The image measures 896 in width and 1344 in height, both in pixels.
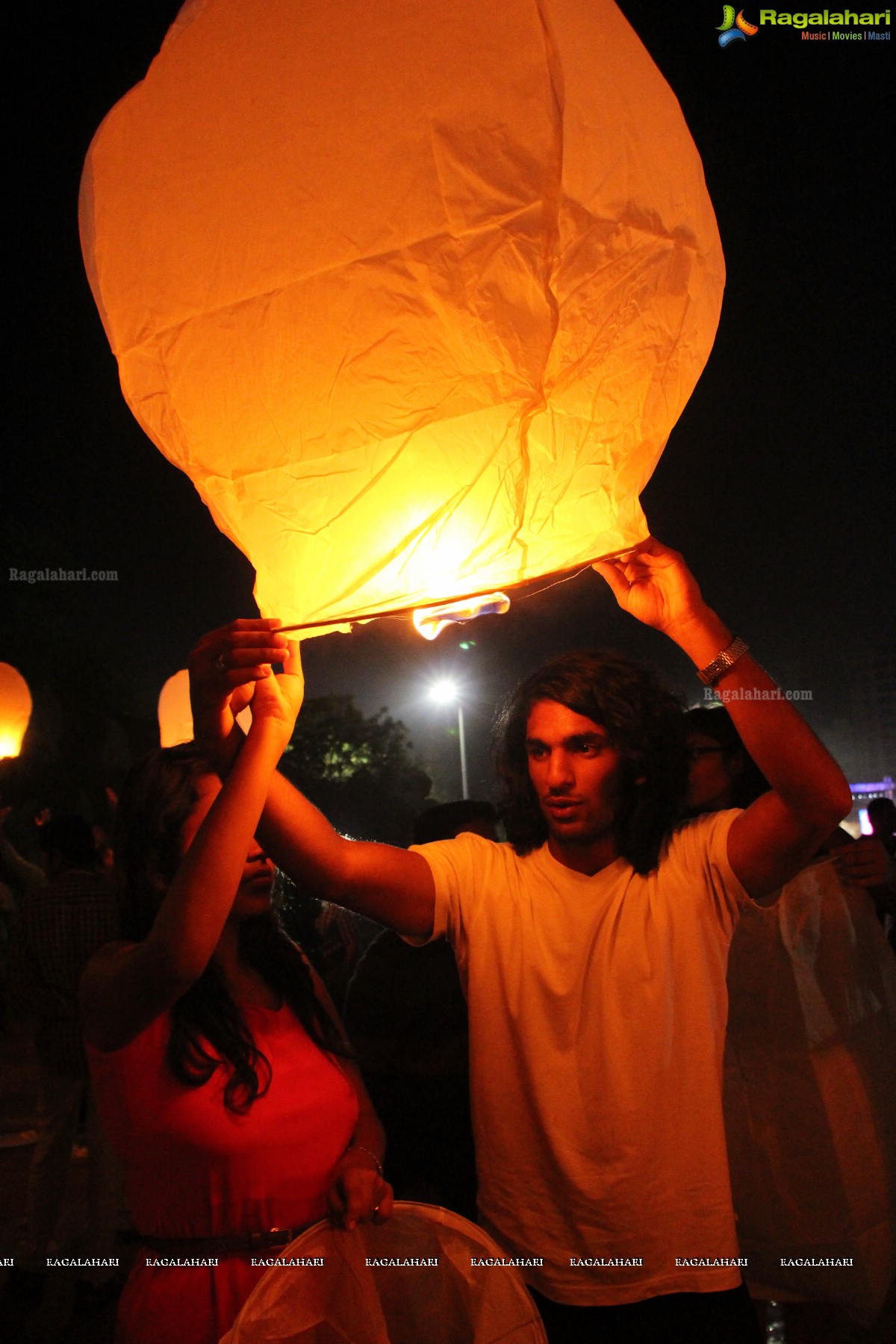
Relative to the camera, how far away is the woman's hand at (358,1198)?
150 cm

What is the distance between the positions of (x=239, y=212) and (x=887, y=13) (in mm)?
5223

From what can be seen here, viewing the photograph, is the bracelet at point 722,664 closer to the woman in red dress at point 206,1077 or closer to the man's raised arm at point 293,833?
the man's raised arm at point 293,833

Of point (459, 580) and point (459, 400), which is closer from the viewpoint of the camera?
point (459, 400)

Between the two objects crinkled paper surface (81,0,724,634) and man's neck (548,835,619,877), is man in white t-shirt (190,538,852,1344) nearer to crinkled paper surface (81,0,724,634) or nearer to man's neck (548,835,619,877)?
man's neck (548,835,619,877)

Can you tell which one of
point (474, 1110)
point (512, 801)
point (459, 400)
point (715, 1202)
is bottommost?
point (715, 1202)

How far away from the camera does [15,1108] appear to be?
6.57 meters

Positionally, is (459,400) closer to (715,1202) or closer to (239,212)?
(239,212)

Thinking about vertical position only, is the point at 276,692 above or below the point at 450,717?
below

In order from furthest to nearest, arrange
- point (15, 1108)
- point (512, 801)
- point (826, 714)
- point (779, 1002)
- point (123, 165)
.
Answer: point (826, 714) < point (15, 1108) < point (779, 1002) < point (512, 801) < point (123, 165)

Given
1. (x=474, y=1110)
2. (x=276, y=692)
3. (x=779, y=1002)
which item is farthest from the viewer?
(x=779, y=1002)

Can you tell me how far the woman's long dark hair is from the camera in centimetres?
171

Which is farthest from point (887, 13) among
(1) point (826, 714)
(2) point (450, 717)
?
(2) point (450, 717)

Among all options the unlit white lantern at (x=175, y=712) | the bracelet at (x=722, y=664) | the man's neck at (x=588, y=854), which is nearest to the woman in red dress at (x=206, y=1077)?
the man's neck at (x=588, y=854)

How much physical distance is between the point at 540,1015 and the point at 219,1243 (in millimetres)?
786
